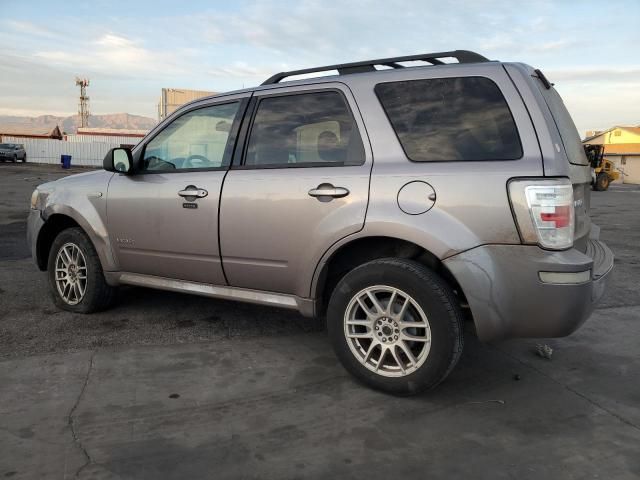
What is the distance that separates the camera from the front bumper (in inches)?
106

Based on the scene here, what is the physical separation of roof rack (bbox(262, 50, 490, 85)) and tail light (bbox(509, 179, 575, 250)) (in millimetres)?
892

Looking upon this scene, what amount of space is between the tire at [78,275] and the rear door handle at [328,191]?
86.7 inches

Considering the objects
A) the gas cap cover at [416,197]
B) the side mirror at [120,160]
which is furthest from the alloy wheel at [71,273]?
the gas cap cover at [416,197]

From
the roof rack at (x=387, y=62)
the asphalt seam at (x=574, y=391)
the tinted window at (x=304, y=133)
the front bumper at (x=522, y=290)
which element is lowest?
the asphalt seam at (x=574, y=391)

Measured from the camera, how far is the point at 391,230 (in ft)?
9.87

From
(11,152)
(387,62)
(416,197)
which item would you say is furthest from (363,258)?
(11,152)

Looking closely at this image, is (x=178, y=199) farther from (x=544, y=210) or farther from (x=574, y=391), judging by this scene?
(x=574, y=391)

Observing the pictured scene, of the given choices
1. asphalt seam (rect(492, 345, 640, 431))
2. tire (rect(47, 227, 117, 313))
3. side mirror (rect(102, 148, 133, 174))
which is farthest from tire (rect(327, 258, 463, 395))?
tire (rect(47, 227, 117, 313))

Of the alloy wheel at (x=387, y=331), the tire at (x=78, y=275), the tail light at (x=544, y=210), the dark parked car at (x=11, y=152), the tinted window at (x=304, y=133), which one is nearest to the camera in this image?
the tail light at (x=544, y=210)

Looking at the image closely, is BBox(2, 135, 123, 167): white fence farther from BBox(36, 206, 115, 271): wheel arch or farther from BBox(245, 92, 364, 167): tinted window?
BBox(245, 92, 364, 167): tinted window

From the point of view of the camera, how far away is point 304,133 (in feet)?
11.6

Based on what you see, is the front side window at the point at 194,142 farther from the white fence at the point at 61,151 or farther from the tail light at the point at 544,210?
the white fence at the point at 61,151

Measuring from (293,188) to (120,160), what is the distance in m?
1.63

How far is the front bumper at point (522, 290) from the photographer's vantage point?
2.70 metres
